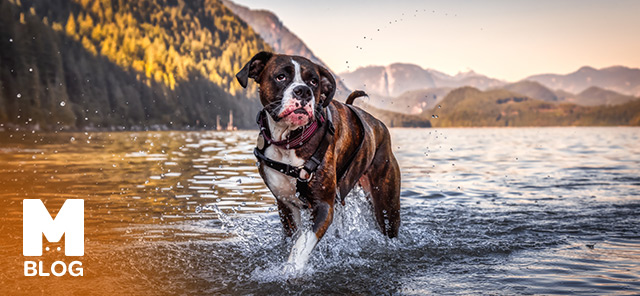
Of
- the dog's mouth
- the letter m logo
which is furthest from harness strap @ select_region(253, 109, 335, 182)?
the letter m logo

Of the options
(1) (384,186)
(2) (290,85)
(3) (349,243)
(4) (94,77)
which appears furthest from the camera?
(4) (94,77)

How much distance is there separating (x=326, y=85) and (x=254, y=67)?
0.71 meters

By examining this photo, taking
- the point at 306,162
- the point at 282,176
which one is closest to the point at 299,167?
the point at 306,162

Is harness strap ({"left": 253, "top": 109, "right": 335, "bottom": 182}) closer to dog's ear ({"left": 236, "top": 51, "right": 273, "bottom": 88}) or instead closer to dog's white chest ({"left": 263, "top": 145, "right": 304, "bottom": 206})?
dog's white chest ({"left": 263, "top": 145, "right": 304, "bottom": 206})

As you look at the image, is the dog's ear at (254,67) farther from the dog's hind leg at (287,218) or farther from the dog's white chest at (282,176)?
the dog's hind leg at (287,218)

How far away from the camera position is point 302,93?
478cm

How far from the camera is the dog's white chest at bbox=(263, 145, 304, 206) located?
5156 mm

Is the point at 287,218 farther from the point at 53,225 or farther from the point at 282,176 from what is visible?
the point at 53,225

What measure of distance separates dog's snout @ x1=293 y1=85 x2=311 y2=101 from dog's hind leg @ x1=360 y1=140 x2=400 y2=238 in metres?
2.21

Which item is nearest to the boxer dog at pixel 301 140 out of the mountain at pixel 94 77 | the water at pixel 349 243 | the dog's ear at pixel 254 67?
the dog's ear at pixel 254 67

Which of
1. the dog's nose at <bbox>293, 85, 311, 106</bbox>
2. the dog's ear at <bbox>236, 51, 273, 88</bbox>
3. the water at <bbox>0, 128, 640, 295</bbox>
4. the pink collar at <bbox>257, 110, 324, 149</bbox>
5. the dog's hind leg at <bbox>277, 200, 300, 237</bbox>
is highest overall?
the dog's ear at <bbox>236, 51, 273, 88</bbox>

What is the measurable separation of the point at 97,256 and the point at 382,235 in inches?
142

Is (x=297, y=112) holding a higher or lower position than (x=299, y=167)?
higher

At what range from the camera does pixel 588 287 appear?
18.1ft
